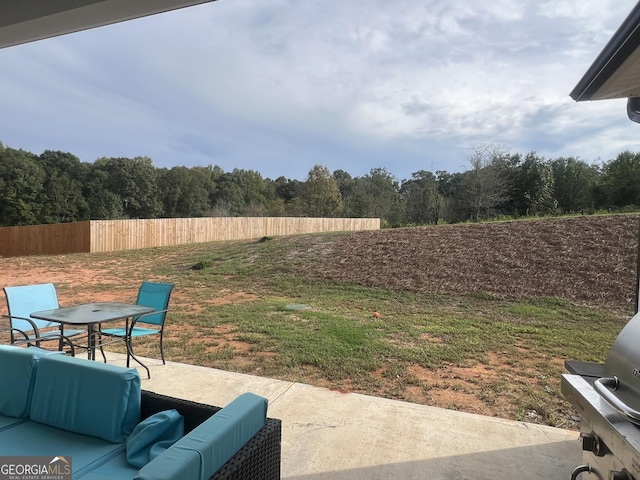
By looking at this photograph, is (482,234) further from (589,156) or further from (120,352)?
(589,156)

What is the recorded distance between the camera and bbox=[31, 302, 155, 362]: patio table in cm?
272

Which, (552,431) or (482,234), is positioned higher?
(482,234)

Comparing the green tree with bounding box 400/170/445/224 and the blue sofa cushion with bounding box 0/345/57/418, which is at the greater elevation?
the green tree with bounding box 400/170/445/224

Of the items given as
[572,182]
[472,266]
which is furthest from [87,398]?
[572,182]

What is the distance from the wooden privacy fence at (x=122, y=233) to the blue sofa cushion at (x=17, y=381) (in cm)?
1554

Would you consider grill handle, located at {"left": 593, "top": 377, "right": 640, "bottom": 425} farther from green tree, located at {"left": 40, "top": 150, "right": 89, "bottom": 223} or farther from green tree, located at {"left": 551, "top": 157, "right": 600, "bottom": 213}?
green tree, located at {"left": 40, "top": 150, "right": 89, "bottom": 223}

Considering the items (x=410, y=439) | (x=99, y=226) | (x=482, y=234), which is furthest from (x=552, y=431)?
(x=99, y=226)

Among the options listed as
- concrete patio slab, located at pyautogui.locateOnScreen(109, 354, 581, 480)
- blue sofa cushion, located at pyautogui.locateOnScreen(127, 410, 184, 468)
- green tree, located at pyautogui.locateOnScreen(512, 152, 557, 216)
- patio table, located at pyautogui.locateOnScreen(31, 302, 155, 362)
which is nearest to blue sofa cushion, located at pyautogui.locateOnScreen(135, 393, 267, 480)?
blue sofa cushion, located at pyautogui.locateOnScreen(127, 410, 184, 468)

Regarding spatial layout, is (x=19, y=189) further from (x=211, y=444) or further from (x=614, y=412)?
(x=614, y=412)

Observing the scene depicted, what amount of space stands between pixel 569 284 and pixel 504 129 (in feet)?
54.8

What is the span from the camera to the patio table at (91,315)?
272 centimetres

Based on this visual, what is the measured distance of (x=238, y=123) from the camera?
19141 mm

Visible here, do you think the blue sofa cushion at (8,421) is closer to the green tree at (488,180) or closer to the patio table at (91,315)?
the patio table at (91,315)

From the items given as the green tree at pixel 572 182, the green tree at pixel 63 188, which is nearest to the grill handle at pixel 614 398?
the green tree at pixel 572 182
